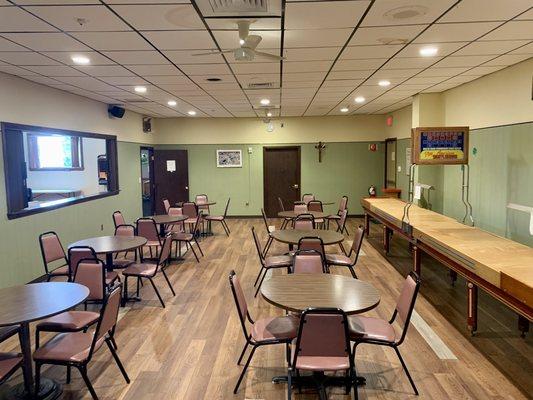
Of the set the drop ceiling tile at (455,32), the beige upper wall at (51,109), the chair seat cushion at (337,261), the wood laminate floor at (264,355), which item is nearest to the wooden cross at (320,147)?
the beige upper wall at (51,109)

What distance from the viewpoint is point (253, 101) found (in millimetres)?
8117

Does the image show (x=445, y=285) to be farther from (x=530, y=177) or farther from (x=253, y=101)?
(x=253, y=101)

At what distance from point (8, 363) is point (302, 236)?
3567 mm

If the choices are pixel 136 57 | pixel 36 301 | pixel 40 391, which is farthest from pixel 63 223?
pixel 40 391

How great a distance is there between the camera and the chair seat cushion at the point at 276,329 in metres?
2.96

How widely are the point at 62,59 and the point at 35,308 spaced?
3.02m

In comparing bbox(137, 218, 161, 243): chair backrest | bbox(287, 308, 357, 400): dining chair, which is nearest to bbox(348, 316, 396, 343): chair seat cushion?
bbox(287, 308, 357, 400): dining chair

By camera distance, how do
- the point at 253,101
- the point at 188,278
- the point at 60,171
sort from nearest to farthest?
the point at 188,278 < the point at 253,101 < the point at 60,171

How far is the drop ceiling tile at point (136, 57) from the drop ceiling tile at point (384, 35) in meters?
2.15

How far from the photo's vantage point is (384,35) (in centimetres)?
379

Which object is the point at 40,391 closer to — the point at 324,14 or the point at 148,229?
the point at 148,229

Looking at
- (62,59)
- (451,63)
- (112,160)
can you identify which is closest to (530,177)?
(451,63)

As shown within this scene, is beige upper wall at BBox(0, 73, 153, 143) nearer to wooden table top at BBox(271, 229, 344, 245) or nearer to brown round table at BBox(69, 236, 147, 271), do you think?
brown round table at BBox(69, 236, 147, 271)

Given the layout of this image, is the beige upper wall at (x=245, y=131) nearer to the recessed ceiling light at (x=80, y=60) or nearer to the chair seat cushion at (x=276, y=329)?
the recessed ceiling light at (x=80, y=60)
